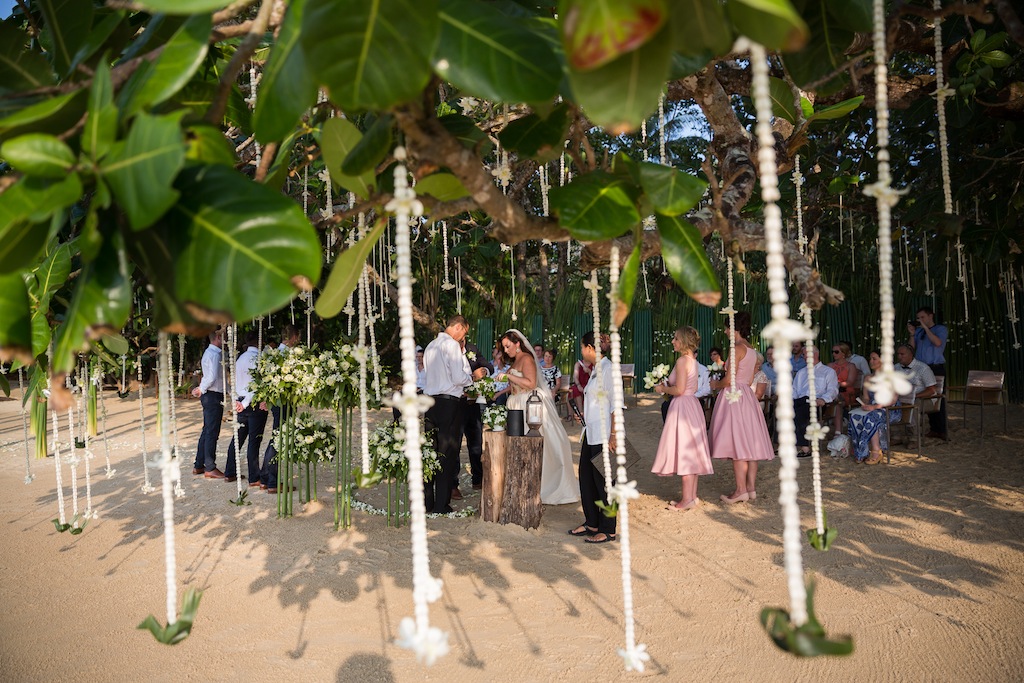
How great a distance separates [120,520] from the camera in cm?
597

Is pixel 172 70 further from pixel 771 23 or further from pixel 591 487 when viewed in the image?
pixel 591 487

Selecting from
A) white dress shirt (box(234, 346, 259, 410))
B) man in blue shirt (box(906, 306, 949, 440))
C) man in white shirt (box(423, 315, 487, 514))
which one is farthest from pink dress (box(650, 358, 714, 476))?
man in blue shirt (box(906, 306, 949, 440))

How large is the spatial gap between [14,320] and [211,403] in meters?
6.77

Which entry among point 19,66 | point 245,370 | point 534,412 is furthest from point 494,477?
point 19,66

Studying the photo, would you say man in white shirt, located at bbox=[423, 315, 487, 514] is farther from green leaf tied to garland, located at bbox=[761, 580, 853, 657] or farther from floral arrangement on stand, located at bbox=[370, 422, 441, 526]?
green leaf tied to garland, located at bbox=[761, 580, 853, 657]

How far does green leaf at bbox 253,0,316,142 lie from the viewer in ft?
2.75

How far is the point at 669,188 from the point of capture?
3.69 ft

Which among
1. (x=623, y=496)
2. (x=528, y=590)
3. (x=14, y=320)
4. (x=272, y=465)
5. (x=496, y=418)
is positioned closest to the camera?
(x=14, y=320)

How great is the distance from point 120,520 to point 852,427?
7.20 meters

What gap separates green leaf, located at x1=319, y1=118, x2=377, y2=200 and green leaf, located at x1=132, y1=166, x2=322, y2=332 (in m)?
0.31

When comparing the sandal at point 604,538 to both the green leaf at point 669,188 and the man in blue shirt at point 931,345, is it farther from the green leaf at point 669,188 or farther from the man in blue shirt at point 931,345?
the man in blue shirt at point 931,345

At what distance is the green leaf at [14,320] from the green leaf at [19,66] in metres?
0.35

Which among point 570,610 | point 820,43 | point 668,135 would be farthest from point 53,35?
point 668,135

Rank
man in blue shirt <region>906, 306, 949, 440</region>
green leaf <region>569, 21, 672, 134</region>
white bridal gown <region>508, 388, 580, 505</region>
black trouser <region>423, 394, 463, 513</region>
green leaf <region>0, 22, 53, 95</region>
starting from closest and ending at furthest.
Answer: green leaf <region>569, 21, 672, 134</region>, green leaf <region>0, 22, 53, 95</region>, black trouser <region>423, 394, 463, 513</region>, white bridal gown <region>508, 388, 580, 505</region>, man in blue shirt <region>906, 306, 949, 440</region>
